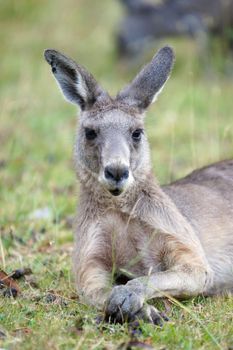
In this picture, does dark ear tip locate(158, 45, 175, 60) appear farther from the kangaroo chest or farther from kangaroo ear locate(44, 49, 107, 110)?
the kangaroo chest

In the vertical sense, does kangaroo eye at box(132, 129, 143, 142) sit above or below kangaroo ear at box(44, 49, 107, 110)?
below

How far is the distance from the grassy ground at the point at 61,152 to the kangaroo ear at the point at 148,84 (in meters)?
0.98

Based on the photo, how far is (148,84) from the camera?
19.9 feet

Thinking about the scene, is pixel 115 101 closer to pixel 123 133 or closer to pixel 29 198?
pixel 123 133

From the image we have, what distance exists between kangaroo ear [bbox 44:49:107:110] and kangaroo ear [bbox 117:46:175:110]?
0.18 m

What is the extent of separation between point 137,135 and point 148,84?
0.44 metres

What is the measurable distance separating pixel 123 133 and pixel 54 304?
1.22m

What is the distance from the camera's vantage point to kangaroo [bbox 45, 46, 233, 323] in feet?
17.4

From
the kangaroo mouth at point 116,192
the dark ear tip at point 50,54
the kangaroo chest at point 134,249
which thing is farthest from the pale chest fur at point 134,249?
the dark ear tip at point 50,54

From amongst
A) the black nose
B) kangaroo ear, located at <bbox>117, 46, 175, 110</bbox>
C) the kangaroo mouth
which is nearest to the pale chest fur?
the kangaroo mouth

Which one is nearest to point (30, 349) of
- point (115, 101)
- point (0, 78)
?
point (115, 101)

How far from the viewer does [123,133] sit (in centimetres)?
567

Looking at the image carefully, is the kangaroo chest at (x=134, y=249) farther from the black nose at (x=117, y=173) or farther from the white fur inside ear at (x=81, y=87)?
the white fur inside ear at (x=81, y=87)

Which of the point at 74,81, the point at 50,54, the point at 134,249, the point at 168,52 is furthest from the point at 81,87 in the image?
the point at 134,249
